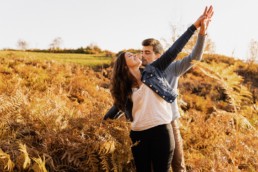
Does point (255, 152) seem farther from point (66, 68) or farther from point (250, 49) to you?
point (250, 49)

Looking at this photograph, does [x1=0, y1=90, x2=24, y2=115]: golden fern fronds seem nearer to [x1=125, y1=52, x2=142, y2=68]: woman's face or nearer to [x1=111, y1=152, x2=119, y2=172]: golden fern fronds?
[x1=111, y1=152, x2=119, y2=172]: golden fern fronds

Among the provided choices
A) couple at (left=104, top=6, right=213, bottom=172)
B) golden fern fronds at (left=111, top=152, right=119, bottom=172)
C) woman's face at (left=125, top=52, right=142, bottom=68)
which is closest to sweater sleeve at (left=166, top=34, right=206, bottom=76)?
couple at (left=104, top=6, right=213, bottom=172)

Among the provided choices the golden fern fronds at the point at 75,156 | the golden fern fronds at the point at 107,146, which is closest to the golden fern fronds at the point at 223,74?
the golden fern fronds at the point at 107,146

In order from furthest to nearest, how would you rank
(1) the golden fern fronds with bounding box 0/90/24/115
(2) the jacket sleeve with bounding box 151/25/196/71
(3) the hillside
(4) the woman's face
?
(1) the golden fern fronds with bounding box 0/90/24/115 < (4) the woman's face < (2) the jacket sleeve with bounding box 151/25/196/71 < (3) the hillside

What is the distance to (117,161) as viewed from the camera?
359 centimetres

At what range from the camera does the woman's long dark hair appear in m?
3.04

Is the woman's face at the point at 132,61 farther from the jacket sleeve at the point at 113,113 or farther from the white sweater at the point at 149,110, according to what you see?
the jacket sleeve at the point at 113,113

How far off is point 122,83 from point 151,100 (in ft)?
1.18

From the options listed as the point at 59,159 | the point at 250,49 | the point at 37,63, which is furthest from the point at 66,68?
the point at 250,49

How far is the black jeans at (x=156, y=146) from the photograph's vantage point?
9.13 feet

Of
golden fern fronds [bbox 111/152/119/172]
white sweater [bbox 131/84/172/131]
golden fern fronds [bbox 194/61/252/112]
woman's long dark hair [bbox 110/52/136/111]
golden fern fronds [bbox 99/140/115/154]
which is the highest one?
golden fern fronds [bbox 194/61/252/112]

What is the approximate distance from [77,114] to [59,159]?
1501 mm

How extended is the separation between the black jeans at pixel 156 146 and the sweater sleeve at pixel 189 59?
→ 0.77 m

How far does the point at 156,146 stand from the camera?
279 cm
